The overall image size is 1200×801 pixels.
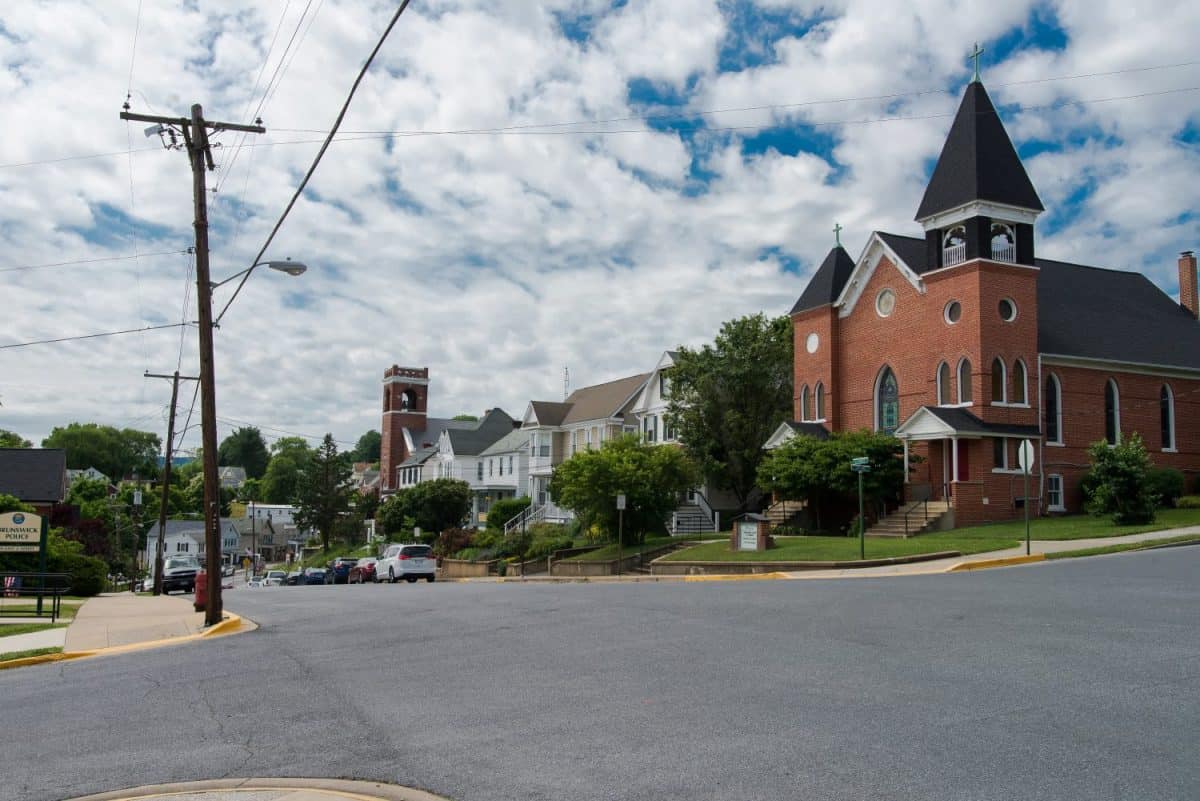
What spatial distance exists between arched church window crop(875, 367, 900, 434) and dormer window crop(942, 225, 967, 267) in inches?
214

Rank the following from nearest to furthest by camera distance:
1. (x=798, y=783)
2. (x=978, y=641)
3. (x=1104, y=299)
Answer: (x=798, y=783), (x=978, y=641), (x=1104, y=299)

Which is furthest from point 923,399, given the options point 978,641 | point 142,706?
point 142,706

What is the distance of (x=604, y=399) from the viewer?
68812 millimetres

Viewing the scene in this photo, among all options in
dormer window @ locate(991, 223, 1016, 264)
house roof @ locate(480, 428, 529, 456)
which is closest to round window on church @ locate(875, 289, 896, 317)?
dormer window @ locate(991, 223, 1016, 264)

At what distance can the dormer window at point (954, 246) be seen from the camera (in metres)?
39.5

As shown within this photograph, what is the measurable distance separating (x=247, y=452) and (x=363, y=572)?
153m

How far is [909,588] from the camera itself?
19031mm

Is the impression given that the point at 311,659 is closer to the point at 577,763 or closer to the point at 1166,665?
the point at 577,763

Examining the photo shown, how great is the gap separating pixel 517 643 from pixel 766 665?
12.5 feet

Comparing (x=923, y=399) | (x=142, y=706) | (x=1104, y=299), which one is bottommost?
(x=142, y=706)

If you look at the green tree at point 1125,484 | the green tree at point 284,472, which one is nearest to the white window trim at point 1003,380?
the green tree at point 1125,484

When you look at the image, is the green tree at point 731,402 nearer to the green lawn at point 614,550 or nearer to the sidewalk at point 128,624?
the green lawn at point 614,550

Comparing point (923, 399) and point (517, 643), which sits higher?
point (923, 399)

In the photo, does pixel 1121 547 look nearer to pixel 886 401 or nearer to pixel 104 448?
pixel 886 401
